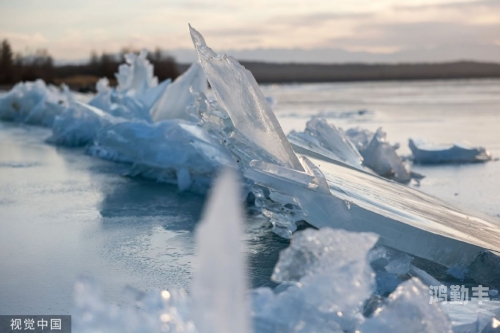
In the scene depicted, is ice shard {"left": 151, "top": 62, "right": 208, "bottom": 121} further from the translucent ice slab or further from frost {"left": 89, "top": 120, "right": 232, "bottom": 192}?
the translucent ice slab

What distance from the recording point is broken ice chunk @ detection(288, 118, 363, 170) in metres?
4.54

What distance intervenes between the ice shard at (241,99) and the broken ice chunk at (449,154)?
3.97 metres

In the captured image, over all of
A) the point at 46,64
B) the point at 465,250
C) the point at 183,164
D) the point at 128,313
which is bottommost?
the point at 46,64

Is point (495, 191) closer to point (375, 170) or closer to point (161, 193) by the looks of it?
point (375, 170)

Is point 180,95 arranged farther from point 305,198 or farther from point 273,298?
point 273,298

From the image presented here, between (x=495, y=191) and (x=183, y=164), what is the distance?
2282mm

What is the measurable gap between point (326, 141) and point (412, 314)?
11.0 ft

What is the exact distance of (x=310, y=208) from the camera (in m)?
2.39

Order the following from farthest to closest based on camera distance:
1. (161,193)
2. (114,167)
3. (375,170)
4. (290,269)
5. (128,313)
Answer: (114,167) < (375,170) < (161,193) < (290,269) < (128,313)

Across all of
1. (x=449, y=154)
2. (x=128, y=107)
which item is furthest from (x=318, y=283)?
(x=128, y=107)

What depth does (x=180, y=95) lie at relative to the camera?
7336mm

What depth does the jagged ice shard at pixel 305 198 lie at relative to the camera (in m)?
2.32

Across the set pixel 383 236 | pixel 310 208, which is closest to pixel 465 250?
pixel 383 236

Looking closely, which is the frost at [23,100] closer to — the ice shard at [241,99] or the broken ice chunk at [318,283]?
the ice shard at [241,99]
